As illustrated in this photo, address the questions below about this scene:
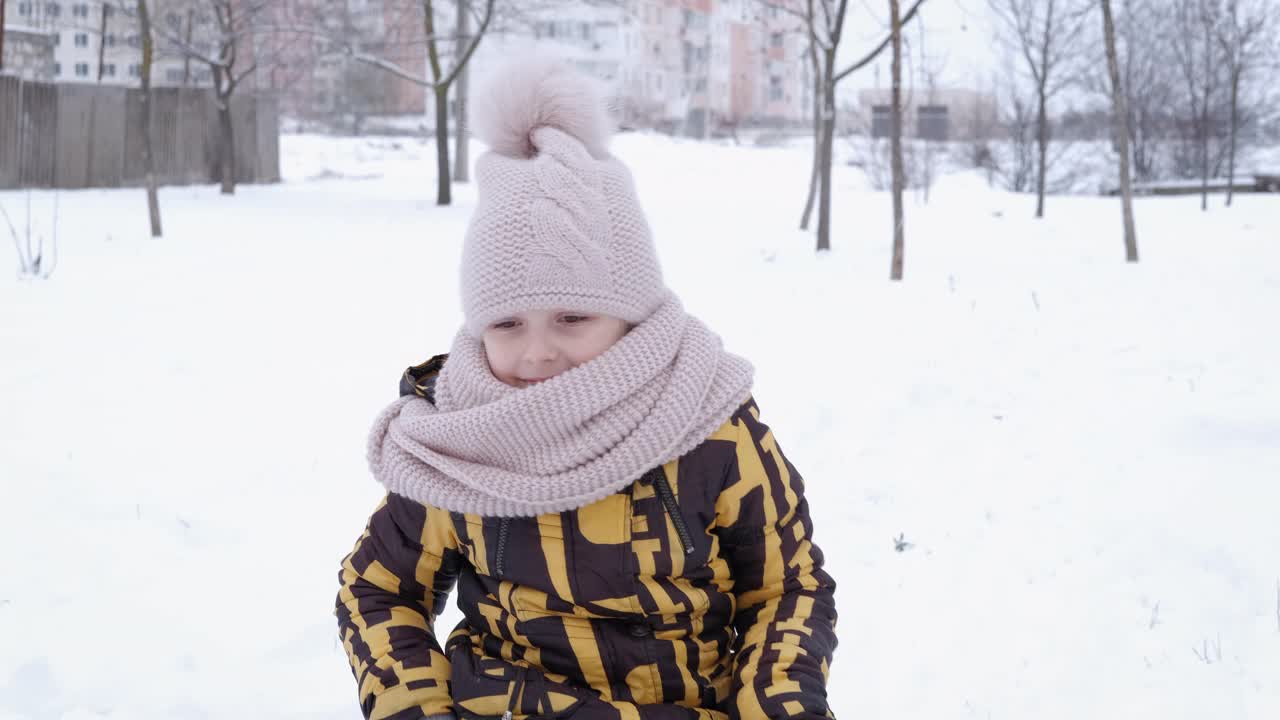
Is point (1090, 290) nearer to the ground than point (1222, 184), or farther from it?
nearer to the ground

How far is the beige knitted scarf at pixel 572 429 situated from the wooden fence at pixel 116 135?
56.2 feet

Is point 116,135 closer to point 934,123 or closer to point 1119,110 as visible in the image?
point 1119,110

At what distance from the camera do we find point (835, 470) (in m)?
5.29

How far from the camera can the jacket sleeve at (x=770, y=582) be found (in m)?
1.86

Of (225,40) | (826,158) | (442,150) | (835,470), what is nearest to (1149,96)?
(442,150)

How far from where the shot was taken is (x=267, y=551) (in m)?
4.26

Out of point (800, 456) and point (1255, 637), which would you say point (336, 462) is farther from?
point (1255, 637)

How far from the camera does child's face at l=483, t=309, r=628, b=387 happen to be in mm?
1957

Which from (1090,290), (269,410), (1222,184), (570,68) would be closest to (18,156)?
(269,410)

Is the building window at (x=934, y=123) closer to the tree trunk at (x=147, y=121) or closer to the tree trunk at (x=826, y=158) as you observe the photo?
the tree trunk at (x=826, y=158)

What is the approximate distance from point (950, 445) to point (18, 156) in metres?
17.1

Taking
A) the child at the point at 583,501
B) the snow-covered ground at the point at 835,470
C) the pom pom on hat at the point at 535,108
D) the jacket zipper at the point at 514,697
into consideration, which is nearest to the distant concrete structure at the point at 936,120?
the snow-covered ground at the point at 835,470

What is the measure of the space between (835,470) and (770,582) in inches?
134

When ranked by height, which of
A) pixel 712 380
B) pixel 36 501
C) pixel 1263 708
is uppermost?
pixel 712 380
